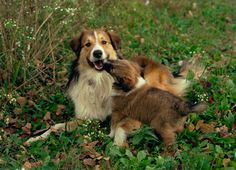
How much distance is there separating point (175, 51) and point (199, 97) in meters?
2.81

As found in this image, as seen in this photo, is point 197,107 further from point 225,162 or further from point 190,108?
point 225,162

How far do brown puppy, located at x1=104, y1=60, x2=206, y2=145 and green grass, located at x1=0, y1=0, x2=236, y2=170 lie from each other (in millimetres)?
143

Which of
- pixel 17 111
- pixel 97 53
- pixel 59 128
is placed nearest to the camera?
pixel 97 53

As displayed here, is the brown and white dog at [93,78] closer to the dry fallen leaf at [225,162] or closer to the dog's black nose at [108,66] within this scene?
the dog's black nose at [108,66]

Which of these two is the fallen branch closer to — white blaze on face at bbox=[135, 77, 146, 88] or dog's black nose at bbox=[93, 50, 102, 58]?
dog's black nose at bbox=[93, 50, 102, 58]

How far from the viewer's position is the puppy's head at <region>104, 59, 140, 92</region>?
19.5ft

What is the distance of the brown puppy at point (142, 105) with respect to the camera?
18.9 ft

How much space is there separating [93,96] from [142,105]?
44.6 inches

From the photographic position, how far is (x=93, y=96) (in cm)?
697

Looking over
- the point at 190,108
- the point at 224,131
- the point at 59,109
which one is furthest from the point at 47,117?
the point at 224,131

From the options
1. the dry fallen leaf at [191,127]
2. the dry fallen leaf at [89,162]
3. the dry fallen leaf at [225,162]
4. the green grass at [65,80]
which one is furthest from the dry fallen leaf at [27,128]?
the dry fallen leaf at [225,162]

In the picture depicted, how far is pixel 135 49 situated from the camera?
9625 mm

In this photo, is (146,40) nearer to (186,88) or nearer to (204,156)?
(186,88)

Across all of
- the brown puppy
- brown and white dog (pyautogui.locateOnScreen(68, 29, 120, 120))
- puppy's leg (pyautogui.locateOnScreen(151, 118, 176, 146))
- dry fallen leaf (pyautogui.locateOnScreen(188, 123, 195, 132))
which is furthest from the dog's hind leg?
brown and white dog (pyautogui.locateOnScreen(68, 29, 120, 120))
